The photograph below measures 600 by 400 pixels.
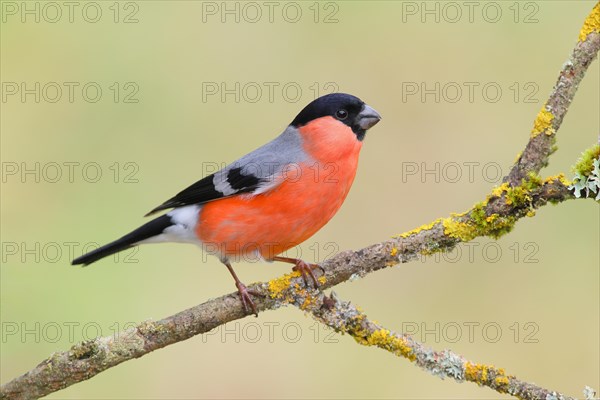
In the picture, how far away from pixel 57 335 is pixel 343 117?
8.78 feet

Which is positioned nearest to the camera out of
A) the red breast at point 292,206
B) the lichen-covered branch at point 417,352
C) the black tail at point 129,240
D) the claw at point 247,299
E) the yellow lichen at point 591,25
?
the lichen-covered branch at point 417,352

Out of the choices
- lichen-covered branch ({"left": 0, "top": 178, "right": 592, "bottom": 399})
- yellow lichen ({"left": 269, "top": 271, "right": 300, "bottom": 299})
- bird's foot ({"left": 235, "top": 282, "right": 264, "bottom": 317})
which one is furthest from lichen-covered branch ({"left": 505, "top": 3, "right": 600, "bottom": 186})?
bird's foot ({"left": 235, "top": 282, "right": 264, "bottom": 317})

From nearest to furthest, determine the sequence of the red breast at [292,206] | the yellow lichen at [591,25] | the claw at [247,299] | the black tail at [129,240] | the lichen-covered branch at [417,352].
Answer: the lichen-covered branch at [417,352], the yellow lichen at [591,25], the claw at [247,299], the red breast at [292,206], the black tail at [129,240]

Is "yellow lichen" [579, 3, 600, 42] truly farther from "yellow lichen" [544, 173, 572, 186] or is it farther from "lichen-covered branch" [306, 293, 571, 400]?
"lichen-covered branch" [306, 293, 571, 400]

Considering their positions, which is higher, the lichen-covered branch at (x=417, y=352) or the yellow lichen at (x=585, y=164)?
the yellow lichen at (x=585, y=164)

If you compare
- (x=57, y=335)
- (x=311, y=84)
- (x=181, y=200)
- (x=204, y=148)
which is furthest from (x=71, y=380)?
(x=311, y=84)

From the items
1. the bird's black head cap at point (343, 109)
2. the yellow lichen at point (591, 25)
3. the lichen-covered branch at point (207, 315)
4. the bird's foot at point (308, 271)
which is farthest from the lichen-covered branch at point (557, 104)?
the bird's black head cap at point (343, 109)

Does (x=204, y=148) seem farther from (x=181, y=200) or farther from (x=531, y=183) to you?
(x=531, y=183)

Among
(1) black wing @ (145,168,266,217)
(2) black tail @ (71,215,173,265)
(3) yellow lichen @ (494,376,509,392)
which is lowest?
(3) yellow lichen @ (494,376,509,392)

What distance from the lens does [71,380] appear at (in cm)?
313

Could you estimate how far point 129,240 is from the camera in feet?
14.2

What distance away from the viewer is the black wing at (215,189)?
4230 mm

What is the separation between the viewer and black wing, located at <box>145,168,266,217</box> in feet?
13.9

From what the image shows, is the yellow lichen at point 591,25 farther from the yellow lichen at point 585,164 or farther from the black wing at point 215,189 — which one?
the black wing at point 215,189
